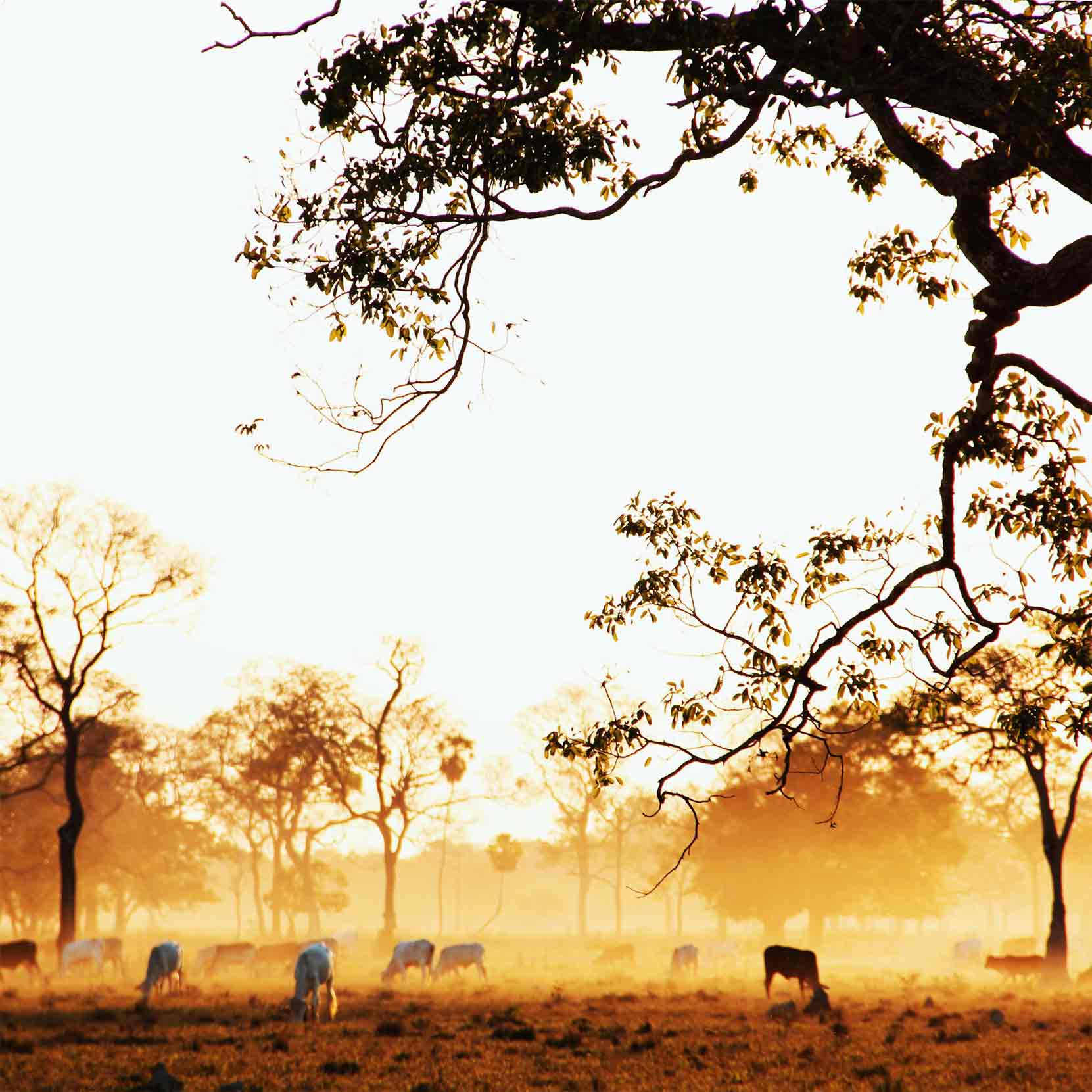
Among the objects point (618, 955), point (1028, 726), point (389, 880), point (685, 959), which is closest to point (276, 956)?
point (389, 880)

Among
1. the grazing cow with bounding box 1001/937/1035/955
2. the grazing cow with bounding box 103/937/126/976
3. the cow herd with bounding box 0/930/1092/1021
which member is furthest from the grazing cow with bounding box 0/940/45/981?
the grazing cow with bounding box 1001/937/1035/955

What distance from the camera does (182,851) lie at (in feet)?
229

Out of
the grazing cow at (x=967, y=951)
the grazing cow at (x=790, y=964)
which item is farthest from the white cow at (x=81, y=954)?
the grazing cow at (x=967, y=951)

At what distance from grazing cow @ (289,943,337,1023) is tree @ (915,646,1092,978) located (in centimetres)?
1305

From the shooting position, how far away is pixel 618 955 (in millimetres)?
48781

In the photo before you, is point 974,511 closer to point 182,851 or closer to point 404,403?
point 404,403

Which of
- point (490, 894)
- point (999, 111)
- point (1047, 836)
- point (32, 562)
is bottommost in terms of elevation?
point (490, 894)

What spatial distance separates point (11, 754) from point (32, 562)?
9.99 meters

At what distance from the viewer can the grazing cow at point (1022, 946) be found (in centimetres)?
5791

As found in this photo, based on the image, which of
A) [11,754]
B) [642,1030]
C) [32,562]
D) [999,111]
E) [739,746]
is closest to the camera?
[999,111]

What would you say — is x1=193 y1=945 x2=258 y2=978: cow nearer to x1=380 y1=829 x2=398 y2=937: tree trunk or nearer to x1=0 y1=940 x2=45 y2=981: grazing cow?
x1=0 y1=940 x2=45 y2=981: grazing cow

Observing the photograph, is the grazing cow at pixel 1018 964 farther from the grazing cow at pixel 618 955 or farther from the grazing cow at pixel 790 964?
→ the grazing cow at pixel 618 955

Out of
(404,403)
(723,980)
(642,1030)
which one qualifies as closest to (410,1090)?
(642,1030)

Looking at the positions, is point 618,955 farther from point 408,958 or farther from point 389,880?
point 408,958
